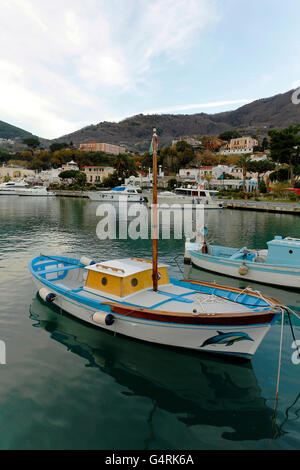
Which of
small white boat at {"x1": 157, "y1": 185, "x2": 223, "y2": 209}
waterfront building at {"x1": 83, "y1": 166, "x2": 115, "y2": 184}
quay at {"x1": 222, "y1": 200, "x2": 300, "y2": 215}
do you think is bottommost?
quay at {"x1": 222, "y1": 200, "x2": 300, "y2": 215}

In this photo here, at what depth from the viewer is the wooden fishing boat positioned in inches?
364

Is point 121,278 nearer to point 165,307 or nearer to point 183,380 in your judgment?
point 165,307

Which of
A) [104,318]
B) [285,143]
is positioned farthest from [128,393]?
[285,143]

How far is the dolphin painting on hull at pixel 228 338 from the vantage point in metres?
9.27

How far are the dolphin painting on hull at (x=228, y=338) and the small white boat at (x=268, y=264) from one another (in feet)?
33.4

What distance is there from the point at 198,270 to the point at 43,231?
23.0m

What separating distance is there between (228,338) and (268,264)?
34.5ft

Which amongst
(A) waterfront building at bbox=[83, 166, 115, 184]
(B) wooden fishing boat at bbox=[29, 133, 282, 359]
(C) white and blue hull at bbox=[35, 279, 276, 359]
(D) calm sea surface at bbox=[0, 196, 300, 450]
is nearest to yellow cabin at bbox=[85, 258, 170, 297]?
(B) wooden fishing boat at bbox=[29, 133, 282, 359]

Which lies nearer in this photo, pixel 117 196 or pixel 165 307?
pixel 165 307

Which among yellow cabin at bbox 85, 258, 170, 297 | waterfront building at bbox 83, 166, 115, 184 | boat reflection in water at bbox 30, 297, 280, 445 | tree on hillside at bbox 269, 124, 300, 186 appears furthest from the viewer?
waterfront building at bbox 83, 166, 115, 184

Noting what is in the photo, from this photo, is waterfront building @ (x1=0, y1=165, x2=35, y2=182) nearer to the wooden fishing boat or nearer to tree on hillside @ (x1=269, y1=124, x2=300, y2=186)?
tree on hillside @ (x1=269, y1=124, x2=300, y2=186)

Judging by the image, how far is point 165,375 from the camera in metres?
9.23

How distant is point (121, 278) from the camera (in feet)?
37.6

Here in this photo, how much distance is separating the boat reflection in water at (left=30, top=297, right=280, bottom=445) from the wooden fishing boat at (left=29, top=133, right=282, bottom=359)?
450mm
